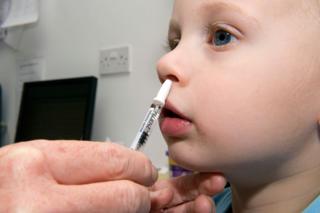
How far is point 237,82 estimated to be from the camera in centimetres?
49

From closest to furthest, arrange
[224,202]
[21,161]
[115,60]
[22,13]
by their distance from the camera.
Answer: [21,161] → [224,202] → [115,60] → [22,13]

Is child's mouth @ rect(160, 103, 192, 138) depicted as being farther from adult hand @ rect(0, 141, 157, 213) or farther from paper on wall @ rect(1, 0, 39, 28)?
paper on wall @ rect(1, 0, 39, 28)

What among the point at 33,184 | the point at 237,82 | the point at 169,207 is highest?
the point at 237,82

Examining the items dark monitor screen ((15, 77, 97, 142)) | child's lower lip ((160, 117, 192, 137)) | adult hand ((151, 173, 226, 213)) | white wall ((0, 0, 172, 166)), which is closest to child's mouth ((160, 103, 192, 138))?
child's lower lip ((160, 117, 192, 137))

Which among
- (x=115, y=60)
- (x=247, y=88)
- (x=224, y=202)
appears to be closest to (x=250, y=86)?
(x=247, y=88)

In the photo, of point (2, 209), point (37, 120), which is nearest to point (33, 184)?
point (2, 209)

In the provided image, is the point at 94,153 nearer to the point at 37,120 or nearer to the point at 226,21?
the point at 226,21

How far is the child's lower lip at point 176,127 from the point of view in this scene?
0.51m

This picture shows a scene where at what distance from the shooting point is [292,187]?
0.55 metres

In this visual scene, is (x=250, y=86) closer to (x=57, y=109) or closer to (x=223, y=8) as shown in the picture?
(x=223, y=8)

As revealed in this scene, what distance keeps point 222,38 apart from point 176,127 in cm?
15

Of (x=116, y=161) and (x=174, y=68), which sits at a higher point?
(x=174, y=68)

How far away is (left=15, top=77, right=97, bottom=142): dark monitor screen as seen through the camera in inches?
50.2

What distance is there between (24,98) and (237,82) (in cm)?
128
